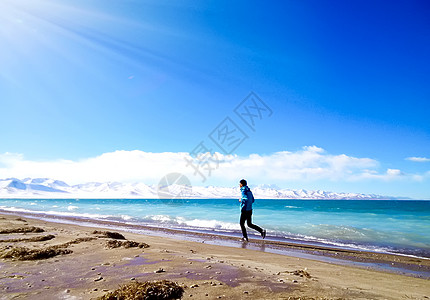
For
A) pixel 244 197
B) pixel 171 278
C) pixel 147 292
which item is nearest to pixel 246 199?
pixel 244 197

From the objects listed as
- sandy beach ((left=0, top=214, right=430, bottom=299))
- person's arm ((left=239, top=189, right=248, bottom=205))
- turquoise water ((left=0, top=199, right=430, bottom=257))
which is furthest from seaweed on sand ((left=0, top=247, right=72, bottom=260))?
turquoise water ((left=0, top=199, right=430, bottom=257))

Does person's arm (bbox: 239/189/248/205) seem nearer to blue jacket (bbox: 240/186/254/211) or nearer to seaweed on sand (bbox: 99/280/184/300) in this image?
blue jacket (bbox: 240/186/254/211)

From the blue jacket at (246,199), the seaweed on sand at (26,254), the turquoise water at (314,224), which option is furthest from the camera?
the turquoise water at (314,224)

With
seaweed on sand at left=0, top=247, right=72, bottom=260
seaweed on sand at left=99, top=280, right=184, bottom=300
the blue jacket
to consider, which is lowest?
seaweed on sand at left=0, top=247, right=72, bottom=260

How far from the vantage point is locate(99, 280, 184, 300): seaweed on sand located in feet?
11.0

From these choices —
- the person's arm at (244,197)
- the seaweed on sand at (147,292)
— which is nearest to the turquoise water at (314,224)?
the person's arm at (244,197)

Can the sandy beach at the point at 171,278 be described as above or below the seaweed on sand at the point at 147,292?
below

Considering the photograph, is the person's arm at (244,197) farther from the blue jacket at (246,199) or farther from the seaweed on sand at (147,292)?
the seaweed on sand at (147,292)

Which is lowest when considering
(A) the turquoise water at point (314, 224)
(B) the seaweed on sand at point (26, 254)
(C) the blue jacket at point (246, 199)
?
(A) the turquoise water at point (314, 224)

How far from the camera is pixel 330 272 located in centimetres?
568

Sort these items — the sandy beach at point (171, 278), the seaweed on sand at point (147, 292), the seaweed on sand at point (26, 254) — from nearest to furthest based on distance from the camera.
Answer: the seaweed on sand at point (147, 292)
the sandy beach at point (171, 278)
the seaweed on sand at point (26, 254)

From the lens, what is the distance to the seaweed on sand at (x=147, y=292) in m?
3.36

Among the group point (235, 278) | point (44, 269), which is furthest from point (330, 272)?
point (44, 269)

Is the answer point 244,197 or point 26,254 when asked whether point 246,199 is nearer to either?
point 244,197
